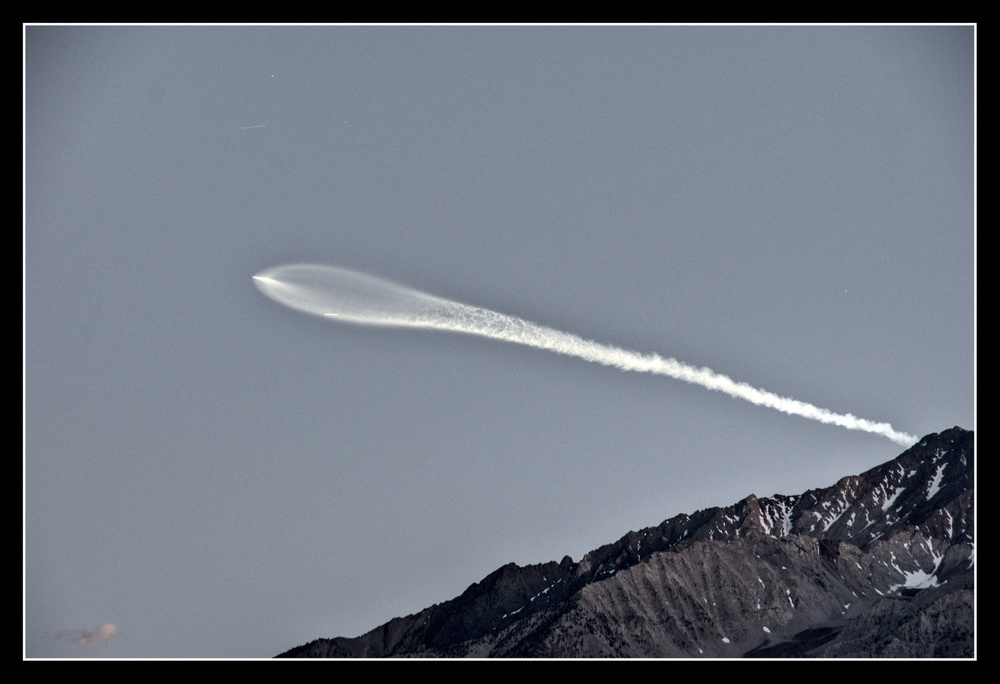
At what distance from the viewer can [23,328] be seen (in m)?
134
